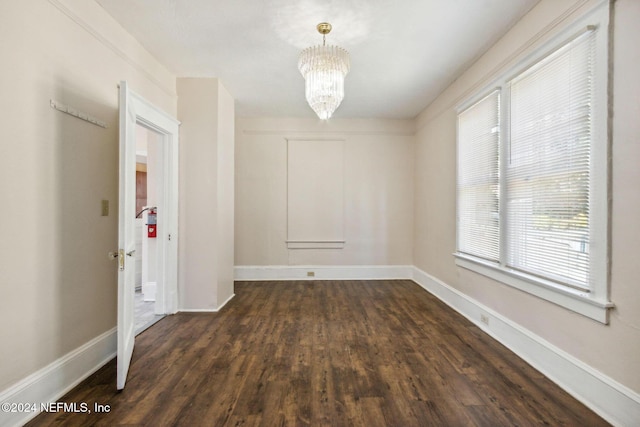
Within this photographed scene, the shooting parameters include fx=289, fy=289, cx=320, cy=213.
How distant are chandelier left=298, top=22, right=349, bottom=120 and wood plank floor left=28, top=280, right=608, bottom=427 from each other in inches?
86.1

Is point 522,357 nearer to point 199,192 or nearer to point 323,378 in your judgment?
point 323,378

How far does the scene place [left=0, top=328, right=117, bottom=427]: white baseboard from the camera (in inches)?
64.7

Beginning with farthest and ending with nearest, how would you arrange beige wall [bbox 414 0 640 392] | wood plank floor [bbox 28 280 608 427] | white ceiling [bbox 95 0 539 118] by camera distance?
1. white ceiling [bbox 95 0 539 118]
2. wood plank floor [bbox 28 280 608 427]
3. beige wall [bbox 414 0 640 392]

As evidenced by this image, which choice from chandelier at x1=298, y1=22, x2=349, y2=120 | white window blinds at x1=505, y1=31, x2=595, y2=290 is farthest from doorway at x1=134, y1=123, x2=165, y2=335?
white window blinds at x1=505, y1=31, x2=595, y2=290

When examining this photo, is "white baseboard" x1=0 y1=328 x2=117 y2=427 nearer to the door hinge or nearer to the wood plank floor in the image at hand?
the wood plank floor

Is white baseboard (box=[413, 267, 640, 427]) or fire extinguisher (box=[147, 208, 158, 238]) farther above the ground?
fire extinguisher (box=[147, 208, 158, 238])

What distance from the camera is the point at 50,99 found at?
189 centimetres

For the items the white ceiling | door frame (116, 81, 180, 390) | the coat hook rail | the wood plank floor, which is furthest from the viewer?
the white ceiling

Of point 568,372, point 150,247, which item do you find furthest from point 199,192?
point 568,372

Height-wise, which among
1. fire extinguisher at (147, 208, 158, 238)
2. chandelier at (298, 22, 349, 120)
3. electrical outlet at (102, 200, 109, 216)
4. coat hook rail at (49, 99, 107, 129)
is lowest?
fire extinguisher at (147, 208, 158, 238)

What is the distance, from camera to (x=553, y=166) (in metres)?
2.15

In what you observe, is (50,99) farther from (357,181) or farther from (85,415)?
(357,181)

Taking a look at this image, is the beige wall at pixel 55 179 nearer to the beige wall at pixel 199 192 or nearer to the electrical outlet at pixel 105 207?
the electrical outlet at pixel 105 207

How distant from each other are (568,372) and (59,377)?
3.46 meters
